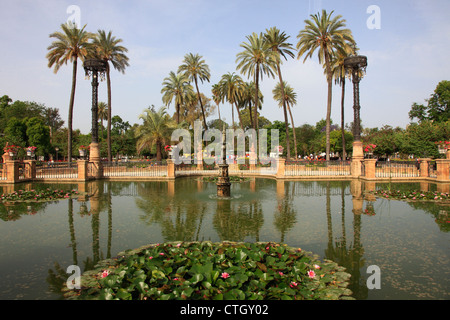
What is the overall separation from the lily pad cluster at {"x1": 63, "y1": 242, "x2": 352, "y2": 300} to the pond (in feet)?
1.50

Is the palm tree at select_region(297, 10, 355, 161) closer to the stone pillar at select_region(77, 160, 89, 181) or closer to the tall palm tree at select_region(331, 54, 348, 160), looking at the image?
the tall palm tree at select_region(331, 54, 348, 160)

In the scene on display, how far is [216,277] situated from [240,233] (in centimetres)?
335

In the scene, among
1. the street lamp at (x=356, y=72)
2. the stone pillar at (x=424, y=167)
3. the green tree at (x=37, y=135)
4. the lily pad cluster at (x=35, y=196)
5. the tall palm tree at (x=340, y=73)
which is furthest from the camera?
the green tree at (x=37, y=135)

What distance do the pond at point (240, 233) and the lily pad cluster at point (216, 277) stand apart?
46 centimetres

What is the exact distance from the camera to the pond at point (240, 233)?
4889 millimetres

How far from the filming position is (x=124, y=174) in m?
25.4

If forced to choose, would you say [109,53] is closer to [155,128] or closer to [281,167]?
[155,128]

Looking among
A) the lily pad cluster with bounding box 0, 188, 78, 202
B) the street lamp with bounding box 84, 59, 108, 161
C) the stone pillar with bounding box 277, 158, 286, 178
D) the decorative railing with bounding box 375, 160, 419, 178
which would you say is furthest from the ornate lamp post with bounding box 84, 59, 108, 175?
the decorative railing with bounding box 375, 160, 419, 178

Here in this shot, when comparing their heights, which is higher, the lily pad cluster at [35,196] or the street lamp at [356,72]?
the street lamp at [356,72]

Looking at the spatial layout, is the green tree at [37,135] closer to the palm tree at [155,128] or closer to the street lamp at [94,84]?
the palm tree at [155,128]

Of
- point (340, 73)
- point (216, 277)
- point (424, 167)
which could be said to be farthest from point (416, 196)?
point (340, 73)

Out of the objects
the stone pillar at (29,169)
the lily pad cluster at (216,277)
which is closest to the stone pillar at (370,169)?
the lily pad cluster at (216,277)

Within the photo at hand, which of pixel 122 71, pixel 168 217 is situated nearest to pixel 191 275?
pixel 168 217

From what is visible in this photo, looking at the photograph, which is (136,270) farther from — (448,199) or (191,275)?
(448,199)
